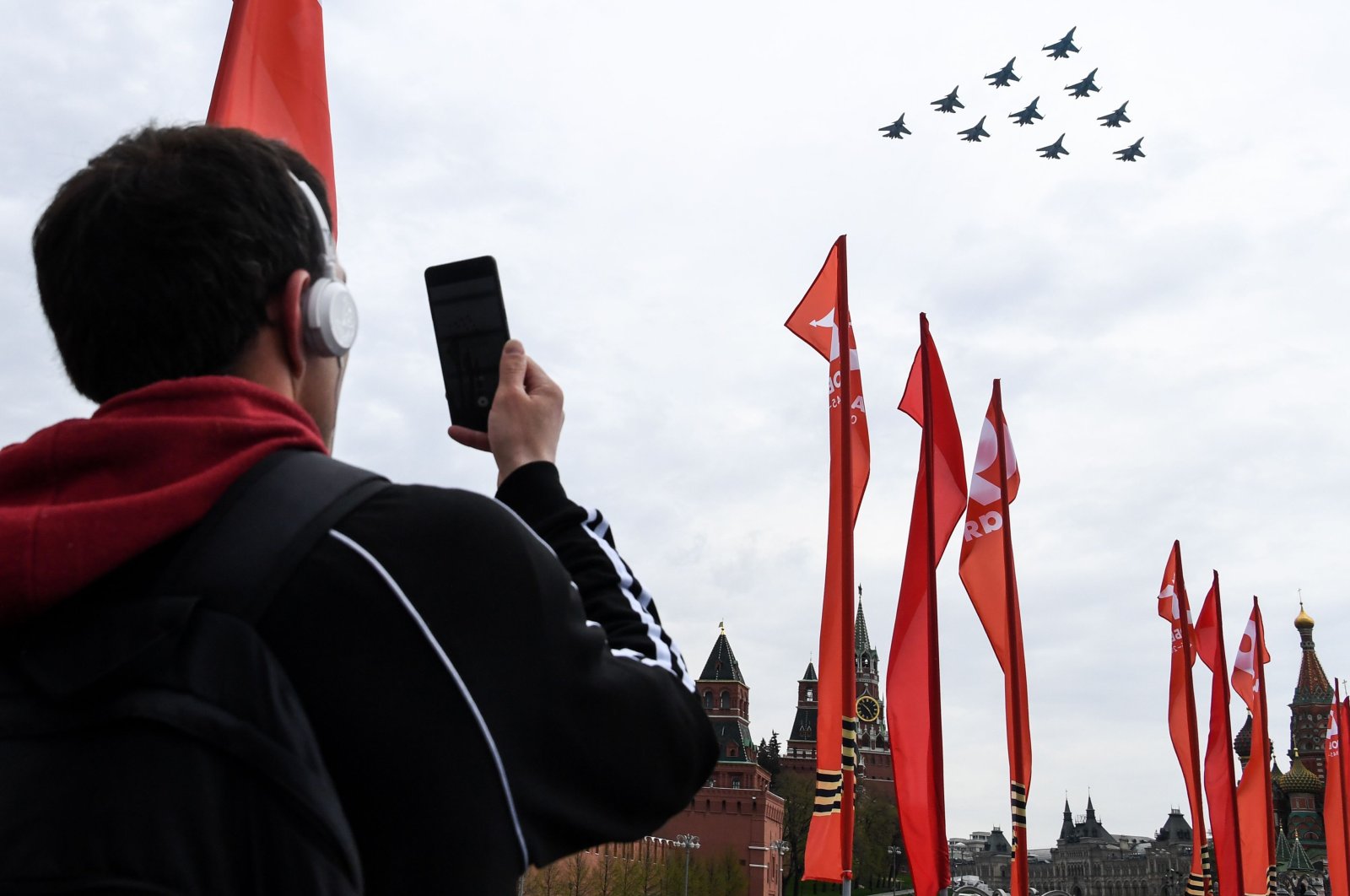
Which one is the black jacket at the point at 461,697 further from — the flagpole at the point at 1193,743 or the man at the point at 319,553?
the flagpole at the point at 1193,743

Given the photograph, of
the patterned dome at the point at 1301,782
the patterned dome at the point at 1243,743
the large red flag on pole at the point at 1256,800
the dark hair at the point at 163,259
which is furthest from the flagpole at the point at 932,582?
the patterned dome at the point at 1243,743

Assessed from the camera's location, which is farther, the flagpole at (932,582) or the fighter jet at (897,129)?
the fighter jet at (897,129)

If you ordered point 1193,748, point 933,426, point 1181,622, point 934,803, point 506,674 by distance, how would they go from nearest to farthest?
point 506,674
point 934,803
point 933,426
point 1193,748
point 1181,622

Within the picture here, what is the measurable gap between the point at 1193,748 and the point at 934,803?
14.3m

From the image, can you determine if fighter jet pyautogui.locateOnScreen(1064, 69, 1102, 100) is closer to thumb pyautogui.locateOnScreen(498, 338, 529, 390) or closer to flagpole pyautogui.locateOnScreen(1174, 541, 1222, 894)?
flagpole pyautogui.locateOnScreen(1174, 541, 1222, 894)

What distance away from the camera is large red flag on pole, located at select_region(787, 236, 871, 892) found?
1431 cm

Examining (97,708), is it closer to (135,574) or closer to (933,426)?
(135,574)

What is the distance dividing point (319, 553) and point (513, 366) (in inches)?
29.8

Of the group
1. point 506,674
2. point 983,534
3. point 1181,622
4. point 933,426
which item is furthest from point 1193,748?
point 506,674

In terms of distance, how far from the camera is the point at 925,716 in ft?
51.3

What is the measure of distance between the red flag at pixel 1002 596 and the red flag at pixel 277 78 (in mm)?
13664

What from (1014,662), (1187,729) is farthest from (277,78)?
(1187,729)

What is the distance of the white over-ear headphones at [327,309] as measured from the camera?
65.0 inches

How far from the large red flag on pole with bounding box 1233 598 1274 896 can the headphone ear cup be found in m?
32.2
